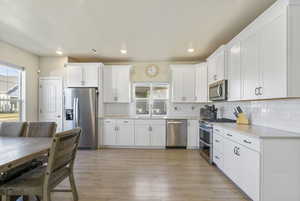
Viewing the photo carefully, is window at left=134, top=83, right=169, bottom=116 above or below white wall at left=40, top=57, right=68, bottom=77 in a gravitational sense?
below

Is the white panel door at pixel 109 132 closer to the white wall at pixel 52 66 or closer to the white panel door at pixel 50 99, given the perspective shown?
the white panel door at pixel 50 99

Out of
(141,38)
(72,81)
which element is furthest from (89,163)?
(141,38)

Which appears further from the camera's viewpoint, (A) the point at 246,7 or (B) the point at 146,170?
(B) the point at 146,170

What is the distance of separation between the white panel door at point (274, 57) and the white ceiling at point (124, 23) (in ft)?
1.62

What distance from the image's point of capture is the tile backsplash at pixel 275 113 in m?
2.35

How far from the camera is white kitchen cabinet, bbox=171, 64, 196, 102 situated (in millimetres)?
5207

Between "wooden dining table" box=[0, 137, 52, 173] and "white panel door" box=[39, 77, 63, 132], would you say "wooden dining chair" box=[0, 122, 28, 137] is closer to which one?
"wooden dining table" box=[0, 137, 52, 173]

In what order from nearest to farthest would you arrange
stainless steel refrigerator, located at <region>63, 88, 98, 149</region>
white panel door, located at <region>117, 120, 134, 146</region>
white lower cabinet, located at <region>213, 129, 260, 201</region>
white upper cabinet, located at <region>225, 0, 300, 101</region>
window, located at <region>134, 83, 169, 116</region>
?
white upper cabinet, located at <region>225, 0, 300, 101</region> < white lower cabinet, located at <region>213, 129, 260, 201</region> < stainless steel refrigerator, located at <region>63, 88, 98, 149</region> < white panel door, located at <region>117, 120, 134, 146</region> < window, located at <region>134, 83, 169, 116</region>

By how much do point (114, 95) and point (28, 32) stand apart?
8.19ft

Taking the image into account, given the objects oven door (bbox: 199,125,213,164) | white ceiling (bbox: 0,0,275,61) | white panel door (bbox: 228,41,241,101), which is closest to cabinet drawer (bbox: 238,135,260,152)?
white panel door (bbox: 228,41,241,101)

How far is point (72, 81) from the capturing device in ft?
16.9

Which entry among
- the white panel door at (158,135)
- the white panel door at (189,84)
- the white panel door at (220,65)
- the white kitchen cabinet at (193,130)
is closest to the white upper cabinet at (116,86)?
the white panel door at (158,135)

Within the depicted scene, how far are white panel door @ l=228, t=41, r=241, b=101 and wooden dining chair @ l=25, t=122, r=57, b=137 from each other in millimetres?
3069

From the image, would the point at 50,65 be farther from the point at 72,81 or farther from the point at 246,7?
the point at 246,7
